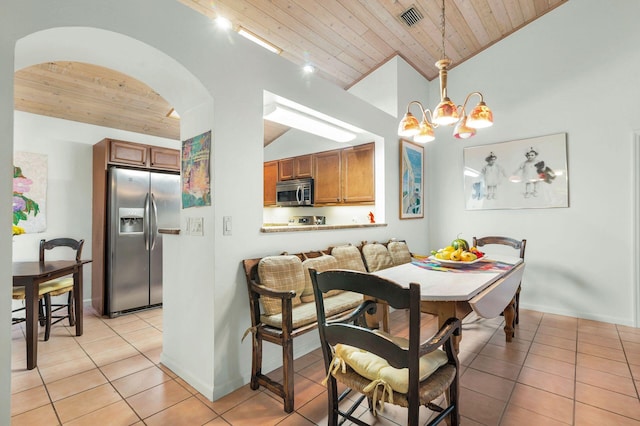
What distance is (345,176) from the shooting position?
4211mm

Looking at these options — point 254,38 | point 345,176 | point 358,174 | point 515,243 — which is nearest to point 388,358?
point 515,243

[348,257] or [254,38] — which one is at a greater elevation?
[254,38]

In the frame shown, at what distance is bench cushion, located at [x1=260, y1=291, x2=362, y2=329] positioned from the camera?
6.50 feet

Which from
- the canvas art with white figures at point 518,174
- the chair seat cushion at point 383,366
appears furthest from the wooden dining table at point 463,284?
the canvas art with white figures at point 518,174

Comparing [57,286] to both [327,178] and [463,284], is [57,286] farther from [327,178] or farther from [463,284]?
[463,284]

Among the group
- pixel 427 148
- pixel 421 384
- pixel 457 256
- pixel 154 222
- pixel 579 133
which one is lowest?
pixel 421 384

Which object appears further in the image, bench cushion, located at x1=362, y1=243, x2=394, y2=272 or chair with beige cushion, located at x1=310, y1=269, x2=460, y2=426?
bench cushion, located at x1=362, y1=243, x2=394, y2=272

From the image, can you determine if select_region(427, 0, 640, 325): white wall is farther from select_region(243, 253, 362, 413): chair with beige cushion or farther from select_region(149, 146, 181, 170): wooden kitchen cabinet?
select_region(149, 146, 181, 170): wooden kitchen cabinet

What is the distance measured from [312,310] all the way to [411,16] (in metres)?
3.34

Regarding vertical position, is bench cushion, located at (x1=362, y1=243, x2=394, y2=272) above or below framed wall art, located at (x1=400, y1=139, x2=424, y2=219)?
below

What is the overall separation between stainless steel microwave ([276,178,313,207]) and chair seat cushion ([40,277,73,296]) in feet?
9.46

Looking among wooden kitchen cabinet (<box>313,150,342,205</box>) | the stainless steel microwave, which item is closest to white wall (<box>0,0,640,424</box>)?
wooden kitchen cabinet (<box>313,150,342,205</box>)

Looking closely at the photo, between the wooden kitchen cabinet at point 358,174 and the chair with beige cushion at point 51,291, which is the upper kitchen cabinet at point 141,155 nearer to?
the chair with beige cushion at point 51,291

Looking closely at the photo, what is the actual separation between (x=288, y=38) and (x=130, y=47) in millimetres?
1896
